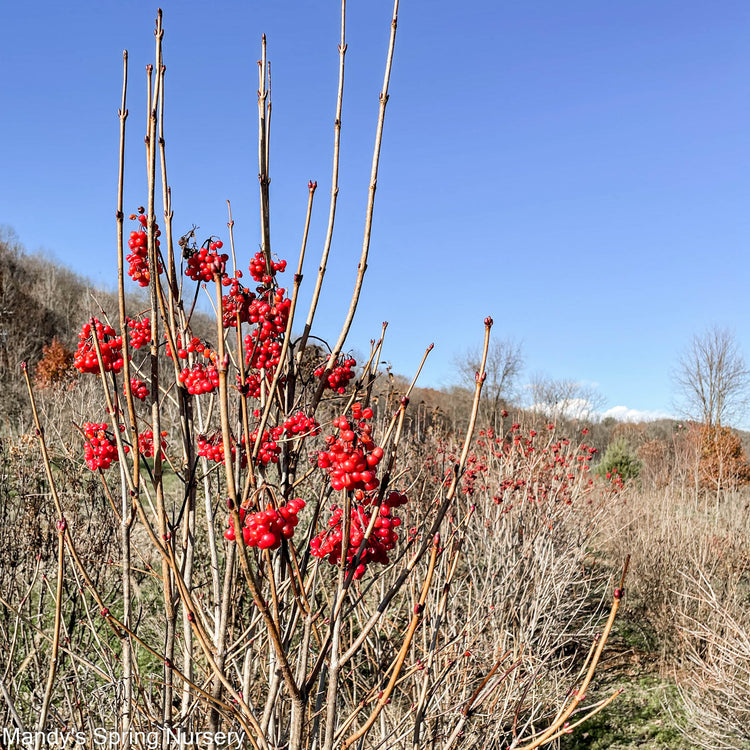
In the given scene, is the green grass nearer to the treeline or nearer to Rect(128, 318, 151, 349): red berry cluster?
Rect(128, 318, 151, 349): red berry cluster

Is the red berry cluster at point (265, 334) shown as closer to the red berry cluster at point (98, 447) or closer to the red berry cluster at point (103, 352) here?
the red berry cluster at point (103, 352)

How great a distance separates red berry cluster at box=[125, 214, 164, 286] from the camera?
1.56 meters

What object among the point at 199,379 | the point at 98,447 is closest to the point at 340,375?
the point at 199,379

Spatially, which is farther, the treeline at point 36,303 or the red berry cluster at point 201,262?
the treeline at point 36,303

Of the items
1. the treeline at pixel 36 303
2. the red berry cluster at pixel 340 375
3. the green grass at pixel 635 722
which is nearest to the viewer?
the red berry cluster at pixel 340 375

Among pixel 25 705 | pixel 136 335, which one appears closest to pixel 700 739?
pixel 25 705

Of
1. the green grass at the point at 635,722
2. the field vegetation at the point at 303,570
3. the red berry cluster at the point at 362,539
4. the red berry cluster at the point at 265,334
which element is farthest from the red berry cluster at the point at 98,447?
the green grass at the point at 635,722

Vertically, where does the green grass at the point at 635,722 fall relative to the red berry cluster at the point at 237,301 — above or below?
below

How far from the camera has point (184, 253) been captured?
1591 millimetres

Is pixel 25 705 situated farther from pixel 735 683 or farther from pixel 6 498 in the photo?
pixel 735 683

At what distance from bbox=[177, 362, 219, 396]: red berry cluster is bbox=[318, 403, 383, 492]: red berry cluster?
1.58 ft

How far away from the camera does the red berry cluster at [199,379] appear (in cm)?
138

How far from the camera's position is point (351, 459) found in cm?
96

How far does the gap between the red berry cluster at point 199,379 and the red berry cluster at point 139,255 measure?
33 centimetres
